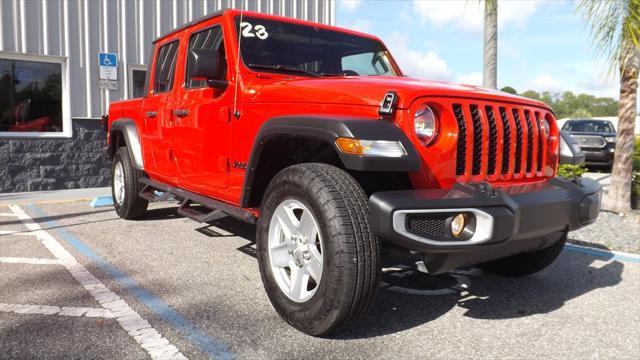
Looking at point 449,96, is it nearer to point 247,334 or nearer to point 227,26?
point 247,334

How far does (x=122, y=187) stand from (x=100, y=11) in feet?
15.8

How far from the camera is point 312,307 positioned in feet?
8.72

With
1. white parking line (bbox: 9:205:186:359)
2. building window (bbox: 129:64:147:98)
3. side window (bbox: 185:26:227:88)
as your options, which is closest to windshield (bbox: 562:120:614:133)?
building window (bbox: 129:64:147:98)

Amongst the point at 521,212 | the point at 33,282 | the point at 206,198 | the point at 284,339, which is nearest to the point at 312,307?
the point at 284,339

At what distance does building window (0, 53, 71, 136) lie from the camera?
883 centimetres

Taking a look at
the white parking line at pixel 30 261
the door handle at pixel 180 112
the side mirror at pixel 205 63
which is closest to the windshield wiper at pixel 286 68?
the side mirror at pixel 205 63

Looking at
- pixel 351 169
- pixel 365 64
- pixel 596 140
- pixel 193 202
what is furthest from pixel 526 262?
pixel 596 140

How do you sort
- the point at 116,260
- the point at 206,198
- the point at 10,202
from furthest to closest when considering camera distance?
the point at 10,202 < the point at 116,260 < the point at 206,198

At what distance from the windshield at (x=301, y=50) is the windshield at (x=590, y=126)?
45.2 feet

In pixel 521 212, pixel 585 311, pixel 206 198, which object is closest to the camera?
pixel 521 212

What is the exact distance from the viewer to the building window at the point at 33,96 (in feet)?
29.0

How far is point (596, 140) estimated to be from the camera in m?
14.6

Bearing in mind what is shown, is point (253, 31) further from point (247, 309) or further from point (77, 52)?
point (77, 52)

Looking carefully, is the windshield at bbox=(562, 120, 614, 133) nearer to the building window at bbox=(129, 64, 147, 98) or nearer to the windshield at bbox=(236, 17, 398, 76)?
the building window at bbox=(129, 64, 147, 98)
